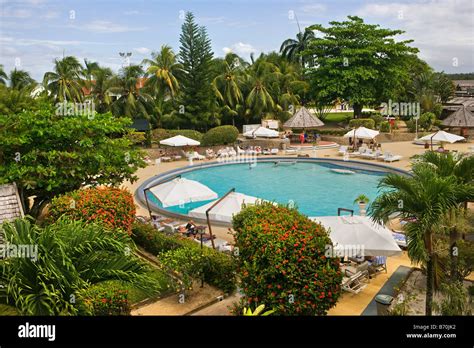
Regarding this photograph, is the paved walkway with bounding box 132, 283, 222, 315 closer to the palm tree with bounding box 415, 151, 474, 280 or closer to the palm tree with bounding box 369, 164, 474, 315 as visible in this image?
the palm tree with bounding box 369, 164, 474, 315

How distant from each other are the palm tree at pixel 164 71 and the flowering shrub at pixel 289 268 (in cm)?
2709

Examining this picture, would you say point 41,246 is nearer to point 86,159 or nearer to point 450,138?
point 86,159

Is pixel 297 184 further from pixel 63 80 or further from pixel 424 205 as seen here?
pixel 63 80

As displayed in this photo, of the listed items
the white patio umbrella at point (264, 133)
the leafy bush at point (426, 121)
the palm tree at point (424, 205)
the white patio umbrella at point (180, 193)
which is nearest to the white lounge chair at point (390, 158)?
the white patio umbrella at point (264, 133)

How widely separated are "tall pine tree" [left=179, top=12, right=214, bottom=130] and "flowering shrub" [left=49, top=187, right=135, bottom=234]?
22.2 m

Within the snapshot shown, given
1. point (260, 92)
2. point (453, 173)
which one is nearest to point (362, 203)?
point (453, 173)

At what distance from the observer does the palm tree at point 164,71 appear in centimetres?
3127

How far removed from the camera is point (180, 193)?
1232 cm

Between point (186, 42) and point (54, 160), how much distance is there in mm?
22927

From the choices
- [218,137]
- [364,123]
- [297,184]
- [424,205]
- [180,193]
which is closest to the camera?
[424,205]

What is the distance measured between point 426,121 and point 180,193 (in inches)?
1006

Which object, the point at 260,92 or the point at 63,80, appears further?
the point at 260,92

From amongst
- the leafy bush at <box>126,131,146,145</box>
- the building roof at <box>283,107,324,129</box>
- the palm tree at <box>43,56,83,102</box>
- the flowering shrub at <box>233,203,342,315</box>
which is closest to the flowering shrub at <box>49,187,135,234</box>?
the flowering shrub at <box>233,203,342,315</box>
